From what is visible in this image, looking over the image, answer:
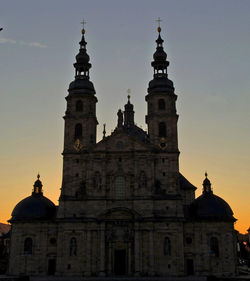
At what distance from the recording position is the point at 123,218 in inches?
1864

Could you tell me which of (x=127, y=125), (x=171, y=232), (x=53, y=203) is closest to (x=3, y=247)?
(x=53, y=203)

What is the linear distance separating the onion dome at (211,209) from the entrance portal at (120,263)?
9707 millimetres

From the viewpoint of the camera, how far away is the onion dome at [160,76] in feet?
173

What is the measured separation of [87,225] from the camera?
47.6 m

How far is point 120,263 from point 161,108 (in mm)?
19609

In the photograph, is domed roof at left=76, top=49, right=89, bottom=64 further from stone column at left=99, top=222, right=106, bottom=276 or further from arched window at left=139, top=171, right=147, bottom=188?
stone column at left=99, top=222, right=106, bottom=276

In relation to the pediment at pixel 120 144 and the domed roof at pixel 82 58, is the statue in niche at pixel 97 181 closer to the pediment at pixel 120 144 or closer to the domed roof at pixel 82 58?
the pediment at pixel 120 144

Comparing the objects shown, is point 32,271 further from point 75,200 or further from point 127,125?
point 127,125

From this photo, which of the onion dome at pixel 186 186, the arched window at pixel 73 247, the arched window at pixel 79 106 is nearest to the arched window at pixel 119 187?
the arched window at pixel 73 247

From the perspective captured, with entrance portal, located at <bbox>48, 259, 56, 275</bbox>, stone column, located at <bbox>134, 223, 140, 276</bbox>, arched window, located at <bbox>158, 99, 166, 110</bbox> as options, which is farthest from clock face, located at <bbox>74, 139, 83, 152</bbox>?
entrance portal, located at <bbox>48, 259, 56, 275</bbox>

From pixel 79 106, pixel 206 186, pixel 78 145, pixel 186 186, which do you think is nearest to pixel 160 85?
pixel 79 106

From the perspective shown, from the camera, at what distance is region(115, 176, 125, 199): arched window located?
48259 millimetres

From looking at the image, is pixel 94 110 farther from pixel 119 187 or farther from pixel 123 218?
pixel 123 218

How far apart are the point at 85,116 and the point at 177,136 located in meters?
11.9
